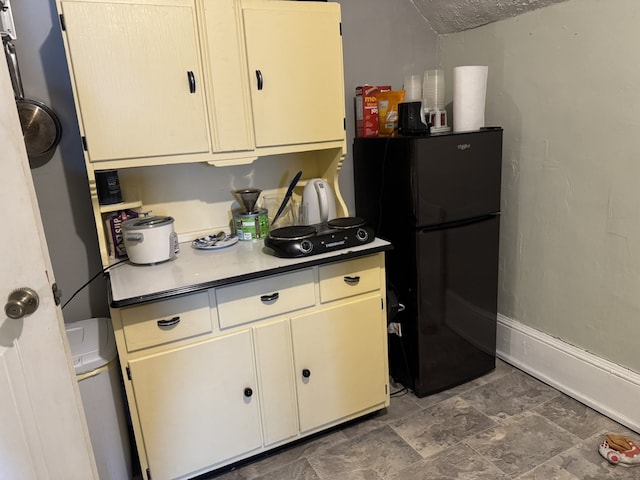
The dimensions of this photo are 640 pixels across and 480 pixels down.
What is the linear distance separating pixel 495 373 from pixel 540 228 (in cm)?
83

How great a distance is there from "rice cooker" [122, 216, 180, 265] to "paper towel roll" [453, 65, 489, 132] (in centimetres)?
148

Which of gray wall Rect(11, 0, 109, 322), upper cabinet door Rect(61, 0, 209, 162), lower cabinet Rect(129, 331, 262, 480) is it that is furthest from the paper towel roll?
gray wall Rect(11, 0, 109, 322)

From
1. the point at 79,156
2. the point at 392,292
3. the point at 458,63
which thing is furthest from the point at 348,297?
the point at 458,63

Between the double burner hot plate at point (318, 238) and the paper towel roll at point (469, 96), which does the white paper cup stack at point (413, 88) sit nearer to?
the paper towel roll at point (469, 96)

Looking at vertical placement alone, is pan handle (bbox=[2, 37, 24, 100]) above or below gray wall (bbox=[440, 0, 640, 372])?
above

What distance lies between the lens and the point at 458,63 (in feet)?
8.61

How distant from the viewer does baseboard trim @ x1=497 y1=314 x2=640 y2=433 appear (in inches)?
81.1

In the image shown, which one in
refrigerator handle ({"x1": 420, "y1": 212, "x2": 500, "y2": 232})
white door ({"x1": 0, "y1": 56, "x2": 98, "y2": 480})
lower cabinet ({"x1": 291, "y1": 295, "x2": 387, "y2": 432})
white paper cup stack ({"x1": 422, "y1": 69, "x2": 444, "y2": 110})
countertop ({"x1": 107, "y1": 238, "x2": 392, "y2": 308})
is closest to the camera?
white door ({"x1": 0, "y1": 56, "x2": 98, "y2": 480})

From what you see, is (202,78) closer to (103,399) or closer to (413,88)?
(413,88)

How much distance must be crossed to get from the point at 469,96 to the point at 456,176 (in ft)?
1.42

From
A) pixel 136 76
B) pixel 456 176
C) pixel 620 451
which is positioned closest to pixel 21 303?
pixel 136 76

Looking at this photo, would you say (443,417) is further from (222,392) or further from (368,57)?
(368,57)

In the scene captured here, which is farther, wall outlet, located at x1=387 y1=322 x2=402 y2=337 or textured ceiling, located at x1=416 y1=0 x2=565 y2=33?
wall outlet, located at x1=387 y1=322 x2=402 y2=337

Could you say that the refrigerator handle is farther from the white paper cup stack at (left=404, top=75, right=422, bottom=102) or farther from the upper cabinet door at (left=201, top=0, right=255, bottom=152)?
the upper cabinet door at (left=201, top=0, right=255, bottom=152)
